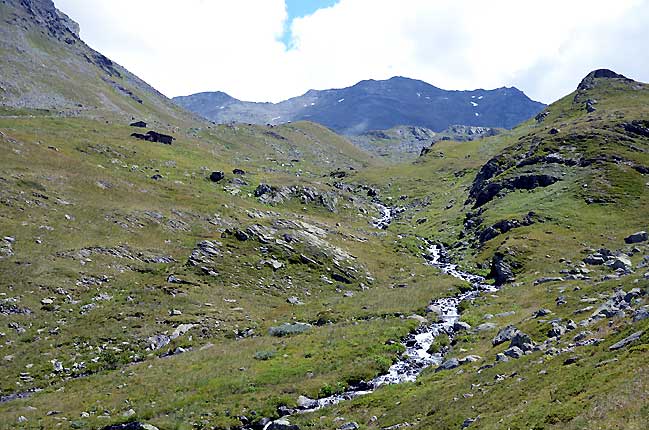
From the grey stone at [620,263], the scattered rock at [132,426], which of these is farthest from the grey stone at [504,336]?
the scattered rock at [132,426]

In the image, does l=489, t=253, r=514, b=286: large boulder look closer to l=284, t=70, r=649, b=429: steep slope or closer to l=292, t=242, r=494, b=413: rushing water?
l=284, t=70, r=649, b=429: steep slope

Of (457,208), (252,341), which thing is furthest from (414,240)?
(252,341)

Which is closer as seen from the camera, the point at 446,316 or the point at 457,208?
the point at 446,316

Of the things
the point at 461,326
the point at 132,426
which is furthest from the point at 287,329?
the point at 132,426

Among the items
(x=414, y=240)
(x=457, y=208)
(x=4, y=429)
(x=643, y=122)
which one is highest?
(x=643, y=122)

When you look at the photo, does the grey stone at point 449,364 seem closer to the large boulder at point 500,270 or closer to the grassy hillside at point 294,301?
the grassy hillside at point 294,301

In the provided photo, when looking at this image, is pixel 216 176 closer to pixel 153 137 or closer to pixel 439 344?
pixel 153 137

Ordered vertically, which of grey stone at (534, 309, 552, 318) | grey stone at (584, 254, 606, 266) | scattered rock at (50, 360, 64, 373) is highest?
grey stone at (584, 254, 606, 266)

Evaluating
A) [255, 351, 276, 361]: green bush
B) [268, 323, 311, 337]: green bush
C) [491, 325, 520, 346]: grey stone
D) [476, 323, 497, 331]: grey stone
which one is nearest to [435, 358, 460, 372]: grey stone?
[491, 325, 520, 346]: grey stone

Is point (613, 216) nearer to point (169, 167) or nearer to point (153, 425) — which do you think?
point (153, 425)

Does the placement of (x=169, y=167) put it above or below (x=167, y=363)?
above

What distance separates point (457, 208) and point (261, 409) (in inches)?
4285

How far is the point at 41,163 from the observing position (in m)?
79.4

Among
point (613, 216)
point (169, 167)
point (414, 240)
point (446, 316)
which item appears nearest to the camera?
point (446, 316)
